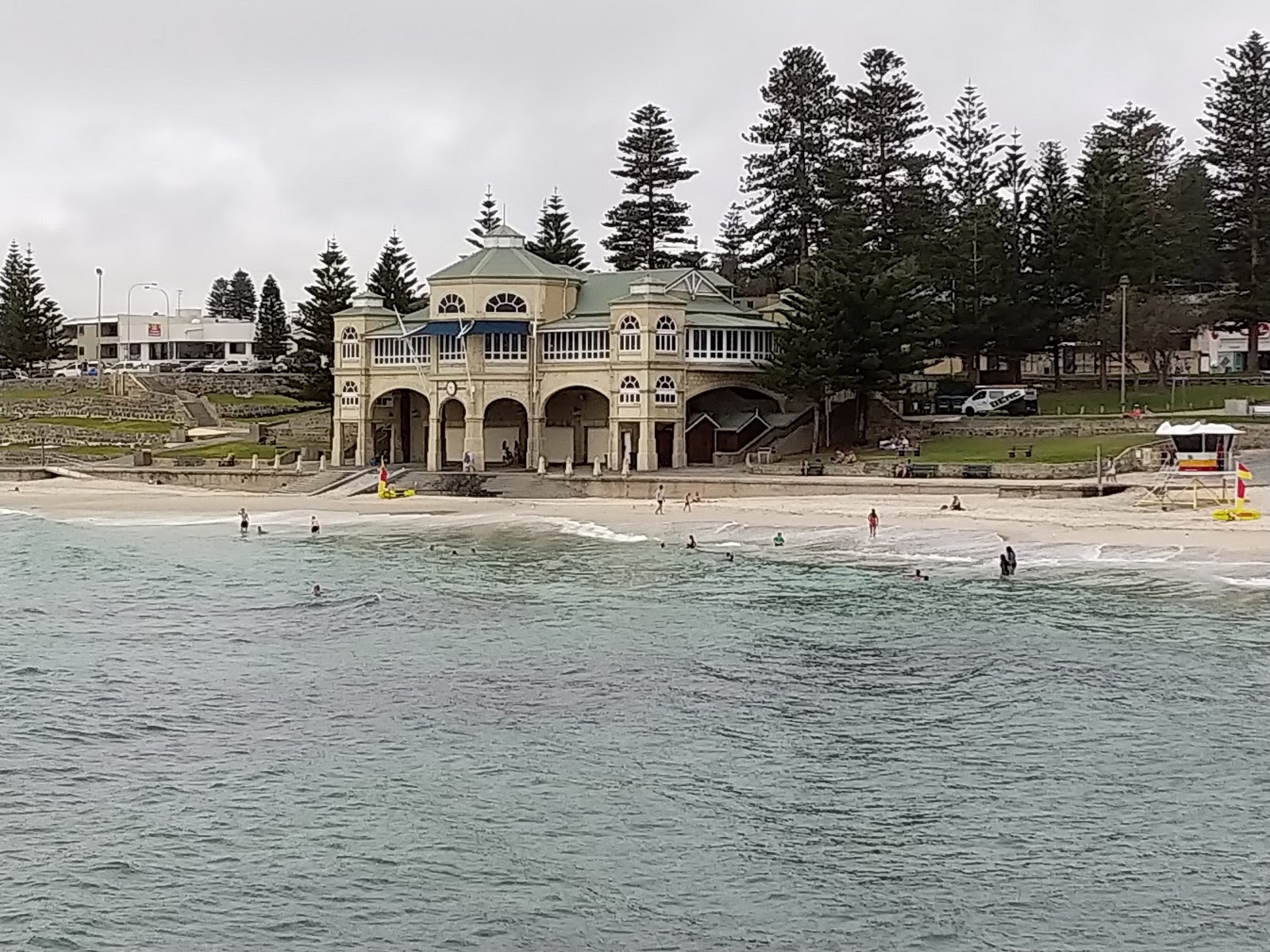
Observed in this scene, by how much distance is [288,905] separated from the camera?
14.0 metres

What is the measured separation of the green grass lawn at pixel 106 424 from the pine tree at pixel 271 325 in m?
20.6

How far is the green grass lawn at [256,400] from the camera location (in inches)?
3039

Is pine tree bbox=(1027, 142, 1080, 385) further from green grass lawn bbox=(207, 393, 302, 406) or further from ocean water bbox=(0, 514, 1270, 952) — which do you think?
green grass lawn bbox=(207, 393, 302, 406)

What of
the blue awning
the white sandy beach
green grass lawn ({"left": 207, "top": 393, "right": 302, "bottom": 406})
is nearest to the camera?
the white sandy beach

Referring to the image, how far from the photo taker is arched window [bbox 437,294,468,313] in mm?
55906

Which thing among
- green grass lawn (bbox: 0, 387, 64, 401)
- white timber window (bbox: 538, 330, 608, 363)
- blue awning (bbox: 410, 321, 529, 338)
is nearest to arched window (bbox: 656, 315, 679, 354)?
white timber window (bbox: 538, 330, 608, 363)

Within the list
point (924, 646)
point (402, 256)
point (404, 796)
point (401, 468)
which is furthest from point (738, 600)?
point (402, 256)

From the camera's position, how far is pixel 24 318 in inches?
3401

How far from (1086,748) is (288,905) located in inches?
401

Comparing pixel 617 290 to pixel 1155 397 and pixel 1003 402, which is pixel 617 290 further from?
pixel 1155 397

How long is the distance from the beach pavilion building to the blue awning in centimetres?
6

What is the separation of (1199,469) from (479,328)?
1029 inches

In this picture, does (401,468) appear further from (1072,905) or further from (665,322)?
(1072,905)

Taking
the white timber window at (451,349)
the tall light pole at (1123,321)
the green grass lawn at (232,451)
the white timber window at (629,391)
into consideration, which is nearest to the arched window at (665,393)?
the white timber window at (629,391)
